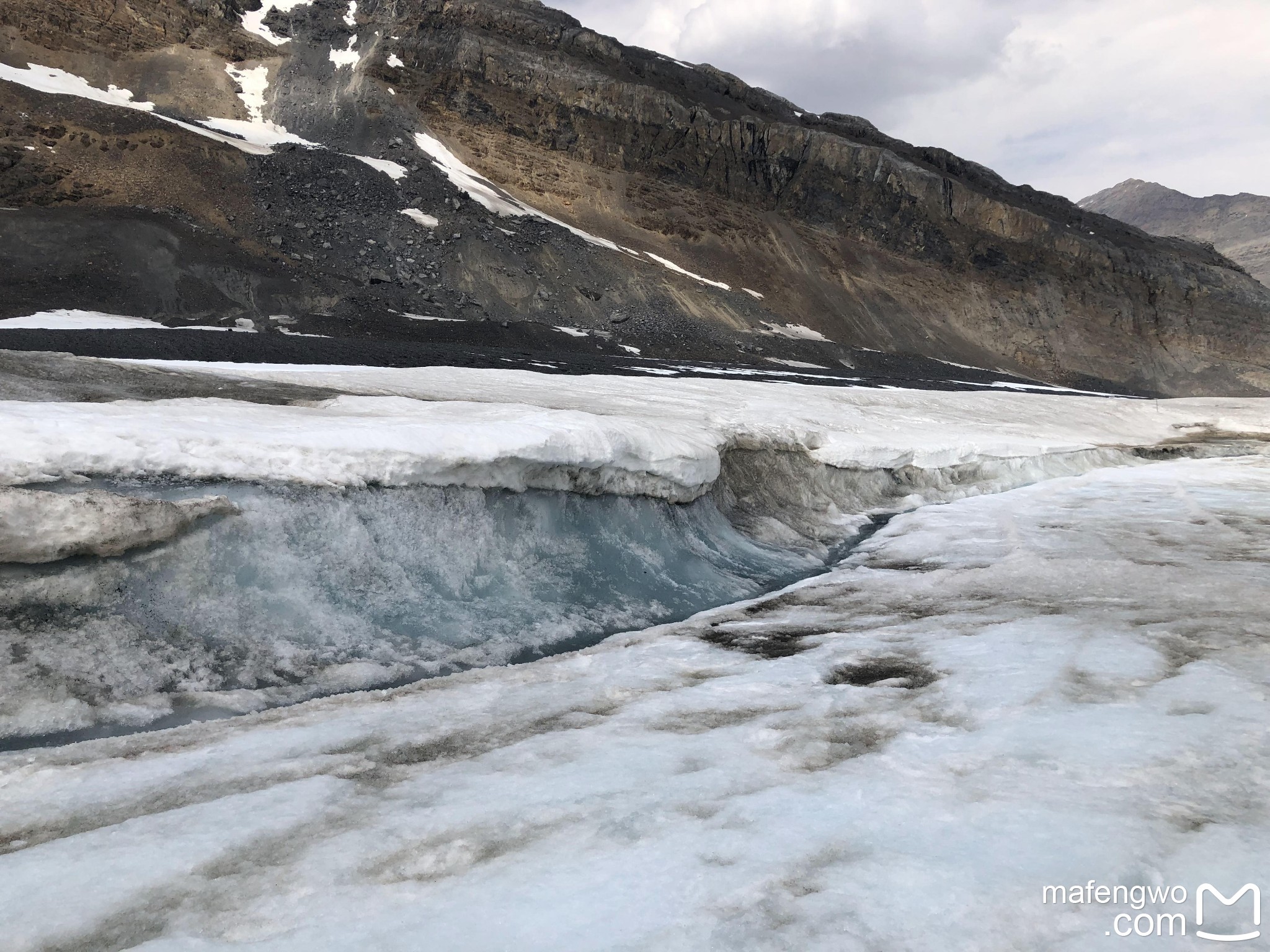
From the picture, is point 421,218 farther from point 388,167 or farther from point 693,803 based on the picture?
point 693,803

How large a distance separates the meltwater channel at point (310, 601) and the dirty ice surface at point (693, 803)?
728 millimetres

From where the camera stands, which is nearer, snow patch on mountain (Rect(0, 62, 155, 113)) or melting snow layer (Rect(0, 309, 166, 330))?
melting snow layer (Rect(0, 309, 166, 330))

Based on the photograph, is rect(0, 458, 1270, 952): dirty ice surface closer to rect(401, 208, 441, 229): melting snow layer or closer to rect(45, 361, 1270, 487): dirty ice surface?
rect(45, 361, 1270, 487): dirty ice surface

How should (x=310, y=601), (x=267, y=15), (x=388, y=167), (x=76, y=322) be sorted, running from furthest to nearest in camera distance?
(x=267, y=15) → (x=388, y=167) → (x=76, y=322) → (x=310, y=601)

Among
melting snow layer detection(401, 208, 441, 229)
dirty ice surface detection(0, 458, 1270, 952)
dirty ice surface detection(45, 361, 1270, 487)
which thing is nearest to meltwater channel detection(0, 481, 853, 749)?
dirty ice surface detection(45, 361, 1270, 487)

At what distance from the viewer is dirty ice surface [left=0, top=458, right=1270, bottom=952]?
9.12ft

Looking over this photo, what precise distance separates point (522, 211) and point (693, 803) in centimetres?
4843

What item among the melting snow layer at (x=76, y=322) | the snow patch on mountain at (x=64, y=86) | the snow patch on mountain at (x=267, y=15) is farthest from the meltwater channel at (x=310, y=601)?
the snow patch on mountain at (x=267, y=15)

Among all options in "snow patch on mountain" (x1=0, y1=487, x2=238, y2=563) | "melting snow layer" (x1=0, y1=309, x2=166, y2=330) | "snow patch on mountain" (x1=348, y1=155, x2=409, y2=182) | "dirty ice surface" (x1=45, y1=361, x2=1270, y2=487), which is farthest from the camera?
"snow patch on mountain" (x1=348, y1=155, x2=409, y2=182)

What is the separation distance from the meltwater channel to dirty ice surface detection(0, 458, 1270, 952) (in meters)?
0.73

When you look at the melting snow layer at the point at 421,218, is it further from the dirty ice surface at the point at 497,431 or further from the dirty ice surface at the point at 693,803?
the dirty ice surface at the point at 693,803

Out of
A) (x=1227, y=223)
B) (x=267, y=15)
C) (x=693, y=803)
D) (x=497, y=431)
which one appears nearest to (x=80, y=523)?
(x=497, y=431)

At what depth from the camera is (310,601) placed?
21.1 ft

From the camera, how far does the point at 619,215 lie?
5478 cm
